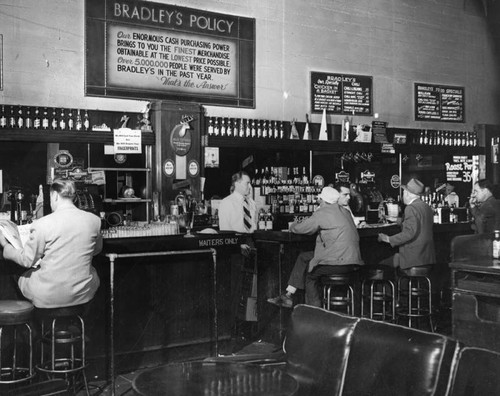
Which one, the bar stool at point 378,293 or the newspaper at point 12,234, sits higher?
the newspaper at point 12,234

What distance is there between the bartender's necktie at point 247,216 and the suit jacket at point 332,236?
1.83 m

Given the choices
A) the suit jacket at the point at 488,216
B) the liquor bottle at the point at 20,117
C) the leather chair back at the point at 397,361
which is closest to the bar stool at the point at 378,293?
the suit jacket at the point at 488,216

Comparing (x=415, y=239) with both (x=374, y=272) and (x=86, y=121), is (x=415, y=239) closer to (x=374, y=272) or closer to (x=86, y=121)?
(x=374, y=272)

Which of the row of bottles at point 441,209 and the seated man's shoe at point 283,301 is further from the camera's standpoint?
the row of bottles at point 441,209

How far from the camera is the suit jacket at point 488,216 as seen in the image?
7699mm

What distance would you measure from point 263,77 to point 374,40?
2.21 metres

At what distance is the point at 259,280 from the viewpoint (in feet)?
19.5

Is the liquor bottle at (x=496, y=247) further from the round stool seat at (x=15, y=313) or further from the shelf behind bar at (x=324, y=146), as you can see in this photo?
the shelf behind bar at (x=324, y=146)

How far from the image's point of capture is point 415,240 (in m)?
5.96

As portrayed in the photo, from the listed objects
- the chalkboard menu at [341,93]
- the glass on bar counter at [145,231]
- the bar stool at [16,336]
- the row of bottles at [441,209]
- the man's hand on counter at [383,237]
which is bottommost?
the bar stool at [16,336]

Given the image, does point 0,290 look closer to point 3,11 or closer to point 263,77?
point 3,11

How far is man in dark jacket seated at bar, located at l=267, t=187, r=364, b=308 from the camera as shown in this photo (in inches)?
213

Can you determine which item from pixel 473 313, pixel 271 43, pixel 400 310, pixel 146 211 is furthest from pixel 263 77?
pixel 473 313

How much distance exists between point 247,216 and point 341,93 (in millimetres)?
3032
